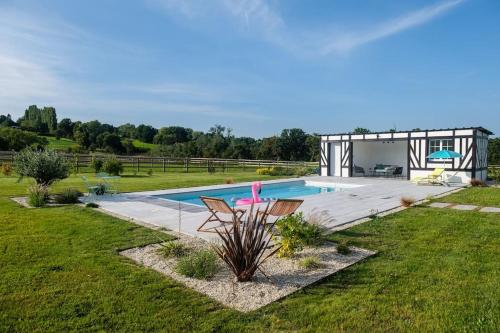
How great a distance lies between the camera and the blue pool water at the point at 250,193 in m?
11.1

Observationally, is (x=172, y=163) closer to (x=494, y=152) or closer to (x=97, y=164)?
(x=97, y=164)

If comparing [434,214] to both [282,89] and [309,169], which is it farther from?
[282,89]

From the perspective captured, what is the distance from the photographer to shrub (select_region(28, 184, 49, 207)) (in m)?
8.04

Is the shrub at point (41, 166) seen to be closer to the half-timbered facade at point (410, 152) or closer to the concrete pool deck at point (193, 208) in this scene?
the concrete pool deck at point (193, 208)

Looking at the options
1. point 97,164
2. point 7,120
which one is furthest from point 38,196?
point 7,120

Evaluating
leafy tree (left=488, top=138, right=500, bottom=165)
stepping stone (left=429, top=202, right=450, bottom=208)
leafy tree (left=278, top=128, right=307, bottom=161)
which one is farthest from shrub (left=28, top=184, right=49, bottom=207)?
leafy tree (left=278, top=128, right=307, bottom=161)

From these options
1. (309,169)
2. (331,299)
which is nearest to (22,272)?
(331,299)

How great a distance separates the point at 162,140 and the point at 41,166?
176 feet

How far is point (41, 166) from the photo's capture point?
31.0 ft

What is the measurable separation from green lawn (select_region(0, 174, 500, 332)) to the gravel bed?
131 mm

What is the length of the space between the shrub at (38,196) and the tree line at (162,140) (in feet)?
99.5

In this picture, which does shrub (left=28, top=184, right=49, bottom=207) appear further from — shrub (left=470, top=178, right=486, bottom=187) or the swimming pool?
shrub (left=470, top=178, right=486, bottom=187)

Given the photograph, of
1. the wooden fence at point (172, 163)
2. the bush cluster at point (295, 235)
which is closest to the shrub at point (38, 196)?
the bush cluster at point (295, 235)

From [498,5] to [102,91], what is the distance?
65.5 feet
